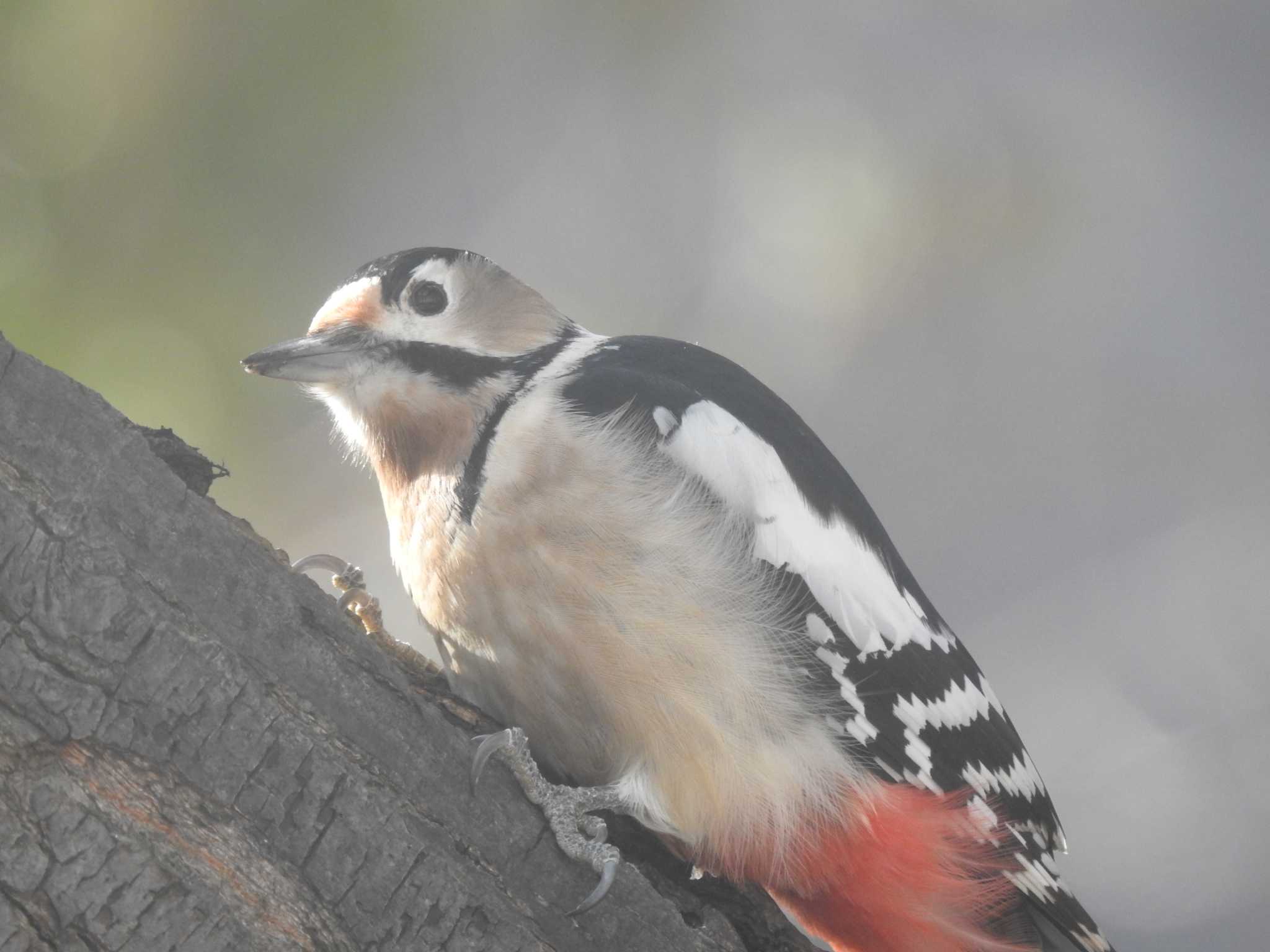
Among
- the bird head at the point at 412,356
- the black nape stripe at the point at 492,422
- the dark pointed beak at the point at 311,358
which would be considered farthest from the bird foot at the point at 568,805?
the dark pointed beak at the point at 311,358

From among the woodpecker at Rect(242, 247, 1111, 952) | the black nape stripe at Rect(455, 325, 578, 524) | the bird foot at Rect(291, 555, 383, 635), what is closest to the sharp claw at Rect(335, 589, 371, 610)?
the bird foot at Rect(291, 555, 383, 635)

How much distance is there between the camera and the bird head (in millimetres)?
1620

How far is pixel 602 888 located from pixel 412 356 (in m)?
0.77

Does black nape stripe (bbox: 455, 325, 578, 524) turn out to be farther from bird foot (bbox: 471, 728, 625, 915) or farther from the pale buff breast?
bird foot (bbox: 471, 728, 625, 915)

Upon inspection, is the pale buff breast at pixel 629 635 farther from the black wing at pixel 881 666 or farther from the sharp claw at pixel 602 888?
the sharp claw at pixel 602 888

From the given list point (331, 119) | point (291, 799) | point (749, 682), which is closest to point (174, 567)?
point (291, 799)

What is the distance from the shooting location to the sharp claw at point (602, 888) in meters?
1.22

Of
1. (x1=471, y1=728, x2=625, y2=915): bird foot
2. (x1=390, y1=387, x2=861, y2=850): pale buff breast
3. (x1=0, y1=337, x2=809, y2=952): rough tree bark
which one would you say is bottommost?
(x1=0, y1=337, x2=809, y2=952): rough tree bark

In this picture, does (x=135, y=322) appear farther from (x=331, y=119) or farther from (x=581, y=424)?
(x=581, y=424)

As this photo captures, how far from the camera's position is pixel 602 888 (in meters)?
1.23

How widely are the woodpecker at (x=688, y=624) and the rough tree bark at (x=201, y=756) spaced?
3.9 inches

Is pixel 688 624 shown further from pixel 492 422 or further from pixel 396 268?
pixel 396 268

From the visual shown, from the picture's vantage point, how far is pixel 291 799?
1.04 meters

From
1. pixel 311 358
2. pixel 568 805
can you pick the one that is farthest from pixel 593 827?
pixel 311 358
